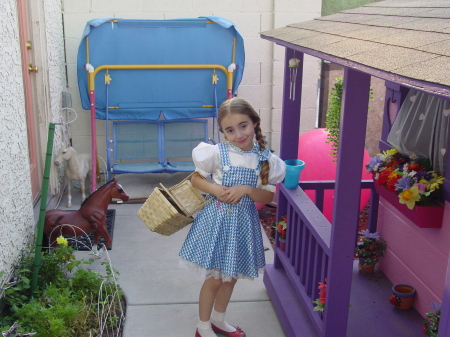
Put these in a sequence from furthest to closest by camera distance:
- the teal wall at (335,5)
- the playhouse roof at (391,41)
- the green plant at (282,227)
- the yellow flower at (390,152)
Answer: the teal wall at (335,5)
the green plant at (282,227)
the yellow flower at (390,152)
the playhouse roof at (391,41)

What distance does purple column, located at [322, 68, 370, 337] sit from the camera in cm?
232

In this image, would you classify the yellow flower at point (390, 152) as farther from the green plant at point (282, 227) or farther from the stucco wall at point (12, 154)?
the stucco wall at point (12, 154)

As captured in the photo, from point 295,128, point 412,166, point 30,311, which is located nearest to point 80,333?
point 30,311

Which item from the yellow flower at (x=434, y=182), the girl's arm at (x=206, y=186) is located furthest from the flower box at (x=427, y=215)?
the girl's arm at (x=206, y=186)

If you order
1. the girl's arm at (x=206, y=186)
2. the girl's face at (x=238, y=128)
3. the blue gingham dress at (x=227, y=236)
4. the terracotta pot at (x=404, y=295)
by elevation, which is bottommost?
the terracotta pot at (x=404, y=295)

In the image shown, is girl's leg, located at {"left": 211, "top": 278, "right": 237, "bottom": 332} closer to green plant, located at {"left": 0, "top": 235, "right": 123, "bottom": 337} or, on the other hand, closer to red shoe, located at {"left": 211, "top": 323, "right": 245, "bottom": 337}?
red shoe, located at {"left": 211, "top": 323, "right": 245, "bottom": 337}

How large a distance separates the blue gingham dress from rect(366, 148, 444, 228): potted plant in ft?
2.50

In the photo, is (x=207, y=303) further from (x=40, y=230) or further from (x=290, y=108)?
(x=290, y=108)

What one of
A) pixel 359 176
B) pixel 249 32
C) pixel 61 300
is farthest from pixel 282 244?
pixel 249 32

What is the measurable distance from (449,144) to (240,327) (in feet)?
4.89

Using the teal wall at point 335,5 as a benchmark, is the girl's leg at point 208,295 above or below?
below

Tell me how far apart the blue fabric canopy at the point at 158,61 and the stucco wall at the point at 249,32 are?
1.72ft

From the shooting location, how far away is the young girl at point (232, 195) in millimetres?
2773

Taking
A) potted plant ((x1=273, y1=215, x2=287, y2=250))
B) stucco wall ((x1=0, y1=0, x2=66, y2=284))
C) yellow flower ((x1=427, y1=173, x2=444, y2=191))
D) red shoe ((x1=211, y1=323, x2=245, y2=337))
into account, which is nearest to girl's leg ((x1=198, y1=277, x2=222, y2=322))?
red shoe ((x1=211, y1=323, x2=245, y2=337))
